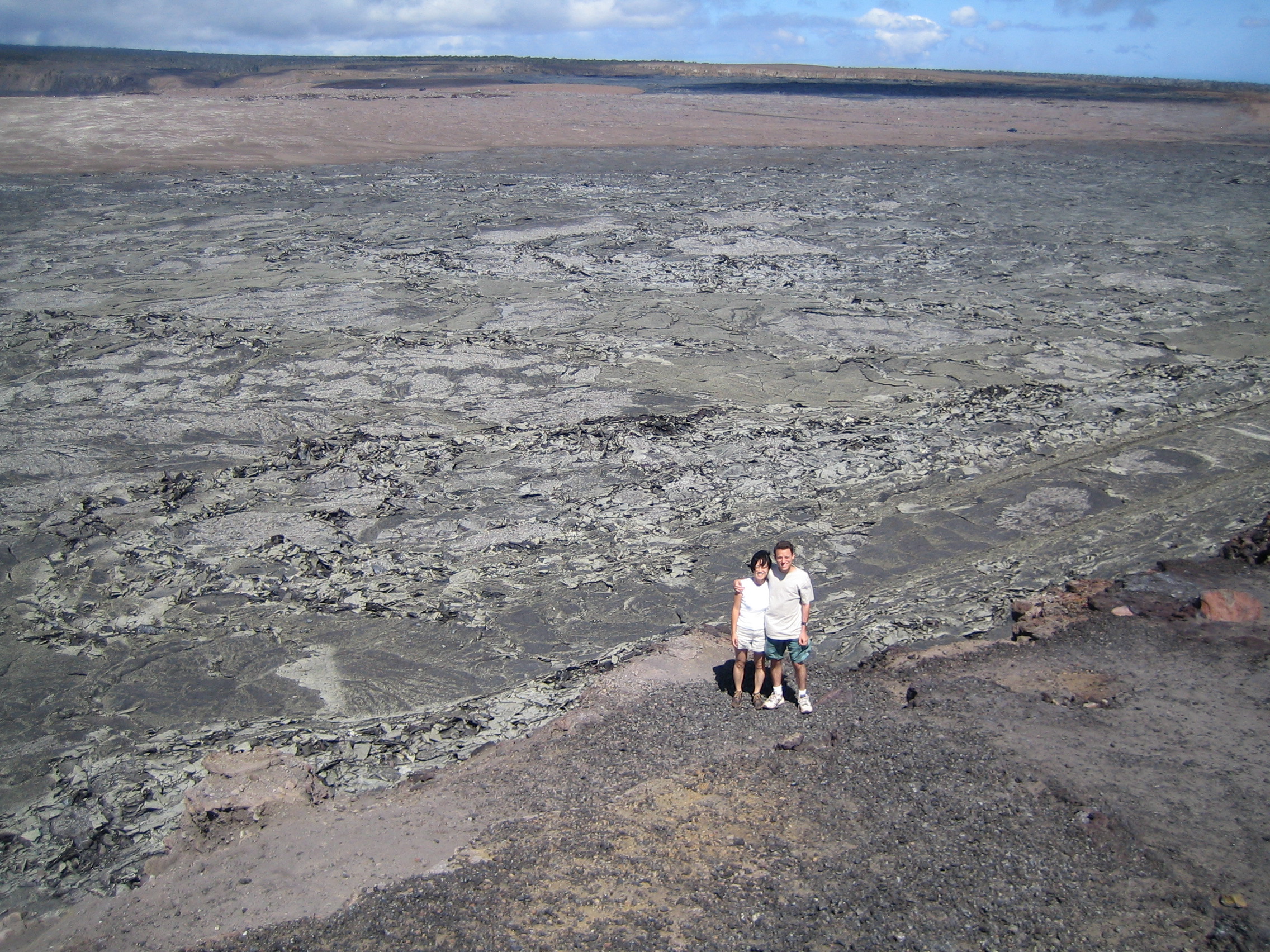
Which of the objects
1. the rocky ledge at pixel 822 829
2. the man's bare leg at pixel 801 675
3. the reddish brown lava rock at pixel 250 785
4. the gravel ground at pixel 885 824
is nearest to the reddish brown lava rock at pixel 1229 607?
the rocky ledge at pixel 822 829

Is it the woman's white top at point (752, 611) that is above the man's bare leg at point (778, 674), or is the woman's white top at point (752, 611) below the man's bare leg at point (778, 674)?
above

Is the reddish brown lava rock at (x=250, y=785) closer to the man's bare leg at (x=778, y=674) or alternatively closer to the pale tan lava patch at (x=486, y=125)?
the man's bare leg at (x=778, y=674)

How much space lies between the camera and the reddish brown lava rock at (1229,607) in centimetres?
480

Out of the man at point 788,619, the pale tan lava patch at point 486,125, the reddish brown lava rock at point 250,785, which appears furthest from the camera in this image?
the pale tan lava patch at point 486,125

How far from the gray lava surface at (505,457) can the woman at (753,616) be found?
0.82 metres

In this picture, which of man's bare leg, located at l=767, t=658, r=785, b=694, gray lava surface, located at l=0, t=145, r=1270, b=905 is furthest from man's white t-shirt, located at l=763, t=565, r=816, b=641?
gray lava surface, located at l=0, t=145, r=1270, b=905

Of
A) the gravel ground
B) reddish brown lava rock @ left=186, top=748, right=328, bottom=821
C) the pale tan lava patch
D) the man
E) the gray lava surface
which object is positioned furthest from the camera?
the pale tan lava patch

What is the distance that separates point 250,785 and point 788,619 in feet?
8.50

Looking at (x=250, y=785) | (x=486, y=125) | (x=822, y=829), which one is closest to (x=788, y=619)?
(x=822, y=829)

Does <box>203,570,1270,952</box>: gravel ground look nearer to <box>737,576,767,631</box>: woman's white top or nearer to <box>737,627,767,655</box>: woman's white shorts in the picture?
<box>737,627,767,655</box>: woman's white shorts

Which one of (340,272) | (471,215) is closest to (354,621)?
(340,272)

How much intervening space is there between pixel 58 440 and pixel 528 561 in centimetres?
443

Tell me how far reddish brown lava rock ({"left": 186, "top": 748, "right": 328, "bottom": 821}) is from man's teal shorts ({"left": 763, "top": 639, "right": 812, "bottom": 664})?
218 centimetres

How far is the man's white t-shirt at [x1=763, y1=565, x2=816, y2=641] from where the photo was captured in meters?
4.25
